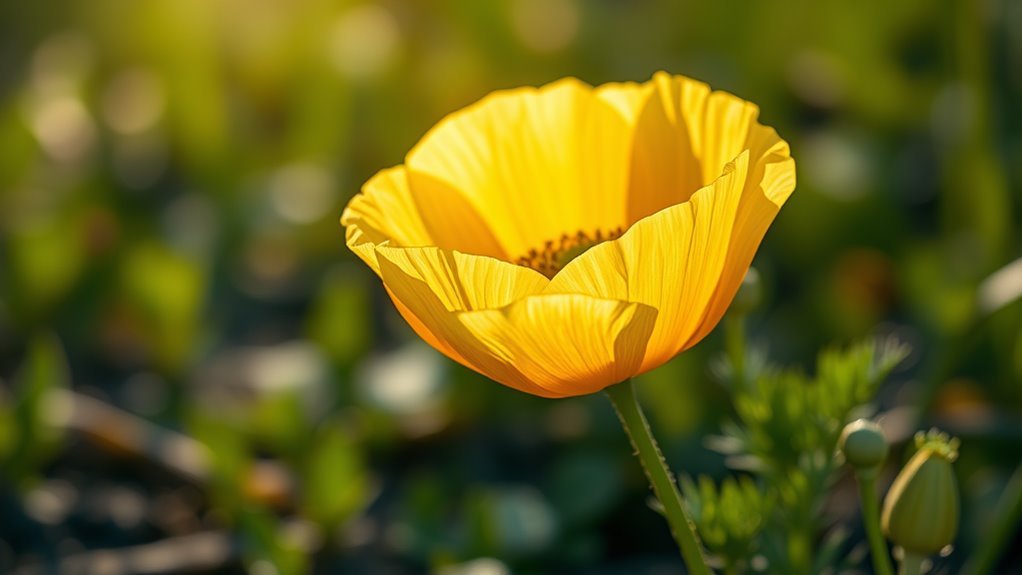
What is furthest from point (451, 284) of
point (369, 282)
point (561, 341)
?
point (369, 282)

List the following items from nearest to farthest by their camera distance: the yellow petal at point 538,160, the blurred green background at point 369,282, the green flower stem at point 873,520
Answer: the green flower stem at point 873,520, the yellow petal at point 538,160, the blurred green background at point 369,282

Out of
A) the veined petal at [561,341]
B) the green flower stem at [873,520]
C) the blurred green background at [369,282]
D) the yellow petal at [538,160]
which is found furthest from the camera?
the blurred green background at [369,282]

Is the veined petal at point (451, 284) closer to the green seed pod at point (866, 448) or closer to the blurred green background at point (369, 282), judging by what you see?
the green seed pod at point (866, 448)

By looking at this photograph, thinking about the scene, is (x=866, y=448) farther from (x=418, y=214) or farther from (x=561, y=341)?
(x=418, y=214)

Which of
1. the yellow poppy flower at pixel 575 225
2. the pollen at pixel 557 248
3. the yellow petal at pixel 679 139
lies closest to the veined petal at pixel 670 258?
the yellow poppy flower at pixel 575 225

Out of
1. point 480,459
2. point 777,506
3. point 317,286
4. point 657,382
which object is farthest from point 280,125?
point 777,506

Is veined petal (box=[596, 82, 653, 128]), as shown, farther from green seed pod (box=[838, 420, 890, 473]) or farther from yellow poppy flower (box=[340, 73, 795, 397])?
green seed pod (box=[838, 420, 890, 473])

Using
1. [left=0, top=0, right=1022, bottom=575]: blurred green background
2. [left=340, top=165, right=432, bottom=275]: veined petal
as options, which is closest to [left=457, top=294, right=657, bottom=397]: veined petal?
[left=340, top=165, right=432, bottom=275]: veined petal
